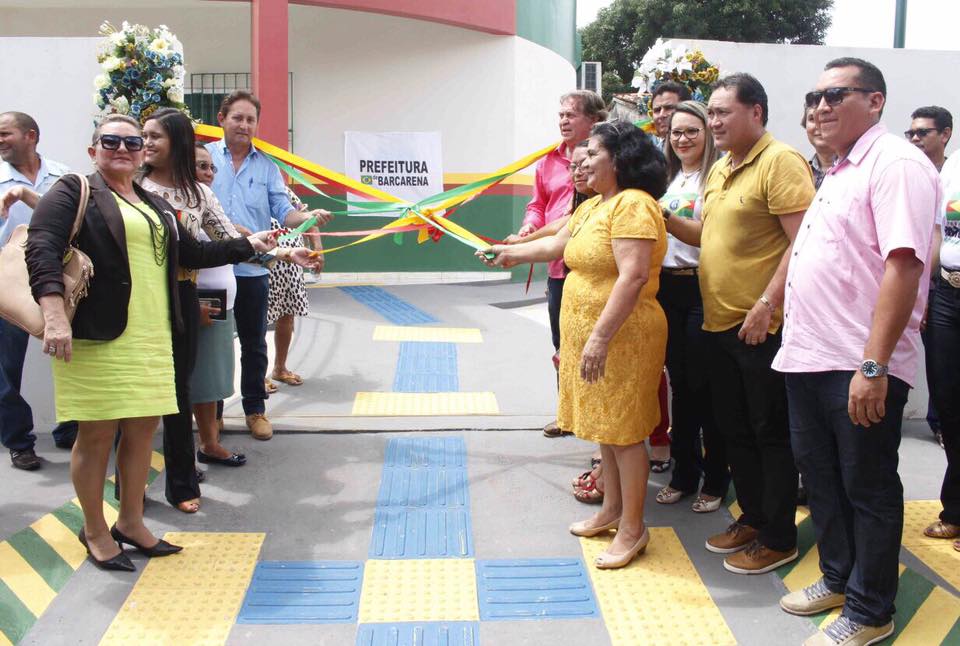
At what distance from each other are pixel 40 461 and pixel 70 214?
2.03 metres

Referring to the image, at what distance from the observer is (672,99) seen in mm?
4422

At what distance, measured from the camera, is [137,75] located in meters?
4.82

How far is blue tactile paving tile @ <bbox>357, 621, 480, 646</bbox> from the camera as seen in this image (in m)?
3.02

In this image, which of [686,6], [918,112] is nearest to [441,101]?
[918,112]

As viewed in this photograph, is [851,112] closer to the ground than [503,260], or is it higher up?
higher up

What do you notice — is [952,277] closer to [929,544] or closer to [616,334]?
[929,544]

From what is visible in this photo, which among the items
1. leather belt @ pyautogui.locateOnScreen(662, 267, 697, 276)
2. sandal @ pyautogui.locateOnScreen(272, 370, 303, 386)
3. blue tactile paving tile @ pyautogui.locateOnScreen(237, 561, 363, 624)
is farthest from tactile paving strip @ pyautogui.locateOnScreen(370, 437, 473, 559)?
leather belt @ pyautogui.locateOnScreen(662, 267, 697, 276)

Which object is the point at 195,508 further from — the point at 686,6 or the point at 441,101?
the point at 686,6

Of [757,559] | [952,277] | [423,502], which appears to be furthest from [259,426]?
[952,277]

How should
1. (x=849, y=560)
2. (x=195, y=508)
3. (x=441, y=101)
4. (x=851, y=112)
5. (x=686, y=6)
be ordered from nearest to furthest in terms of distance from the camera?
(x=851, y=112)
(x=849, y=560)
(x=195, y=508)
(x=441, y=101)
(x=686, y=6)

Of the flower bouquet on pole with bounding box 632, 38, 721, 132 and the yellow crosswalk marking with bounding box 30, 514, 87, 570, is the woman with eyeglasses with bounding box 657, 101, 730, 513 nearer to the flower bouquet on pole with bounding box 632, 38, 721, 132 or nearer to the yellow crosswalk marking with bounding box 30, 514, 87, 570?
the flower bouquet on pole with bounding box 632, 38, 721, 132

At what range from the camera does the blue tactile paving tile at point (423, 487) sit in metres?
4.25

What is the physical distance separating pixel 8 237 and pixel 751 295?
391cm

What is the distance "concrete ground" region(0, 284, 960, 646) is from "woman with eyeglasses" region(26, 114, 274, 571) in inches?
13.1
